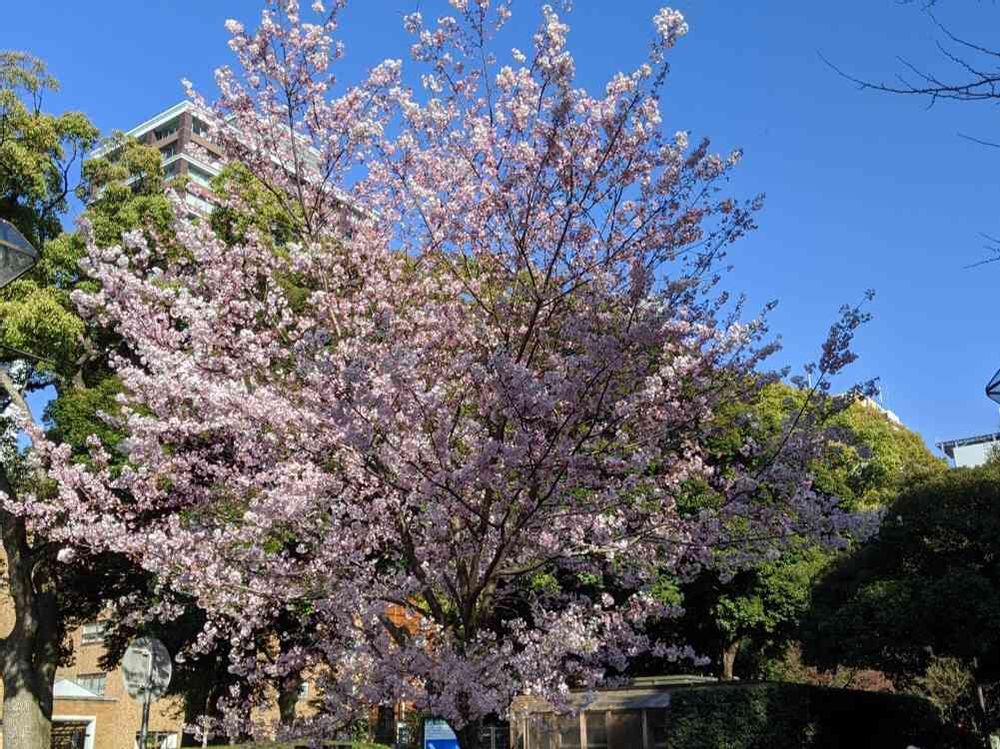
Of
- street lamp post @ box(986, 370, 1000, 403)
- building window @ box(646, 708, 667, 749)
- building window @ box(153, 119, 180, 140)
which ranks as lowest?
building window @ box(646, 708, 667, 749)

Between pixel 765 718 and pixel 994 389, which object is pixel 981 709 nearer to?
pixel 765 718

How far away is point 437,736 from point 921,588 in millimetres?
7971

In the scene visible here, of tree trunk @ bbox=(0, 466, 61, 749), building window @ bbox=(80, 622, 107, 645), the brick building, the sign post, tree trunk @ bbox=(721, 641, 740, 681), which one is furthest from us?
the brick building

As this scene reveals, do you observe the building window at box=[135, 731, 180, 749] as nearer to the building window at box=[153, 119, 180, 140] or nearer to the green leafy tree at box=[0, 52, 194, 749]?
the green leafy tree at box=[0, 52, 194, 749]

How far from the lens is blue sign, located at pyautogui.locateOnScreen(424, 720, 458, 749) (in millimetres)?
10430

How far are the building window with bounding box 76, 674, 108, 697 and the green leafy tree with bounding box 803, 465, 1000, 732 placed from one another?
88.8 ft

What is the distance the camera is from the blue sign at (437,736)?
411 inches

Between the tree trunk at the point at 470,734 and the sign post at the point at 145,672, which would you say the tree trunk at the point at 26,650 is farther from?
the tree trunk at the point at 470,734

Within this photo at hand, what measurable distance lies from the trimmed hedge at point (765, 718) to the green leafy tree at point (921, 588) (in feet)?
3.14

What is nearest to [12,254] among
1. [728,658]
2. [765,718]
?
[765,718]

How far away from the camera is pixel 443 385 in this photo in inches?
261

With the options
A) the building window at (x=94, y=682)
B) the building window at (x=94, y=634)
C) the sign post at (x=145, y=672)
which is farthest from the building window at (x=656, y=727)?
the building window at (x=94, y=682)

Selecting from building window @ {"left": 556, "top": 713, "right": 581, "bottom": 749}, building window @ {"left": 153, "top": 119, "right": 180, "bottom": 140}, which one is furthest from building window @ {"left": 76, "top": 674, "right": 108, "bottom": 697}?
building window @ {"left": 153, "top": 119, "right": 180, "bottom": 140}

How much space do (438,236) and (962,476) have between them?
11.2 metres
